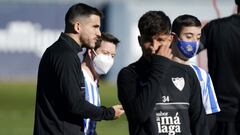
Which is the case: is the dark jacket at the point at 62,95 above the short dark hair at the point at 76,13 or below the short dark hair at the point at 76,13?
below

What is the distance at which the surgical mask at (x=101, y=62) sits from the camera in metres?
8.12

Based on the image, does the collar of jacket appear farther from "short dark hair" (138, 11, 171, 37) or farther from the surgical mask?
"short dark hair" (138, 11, 171, 37)

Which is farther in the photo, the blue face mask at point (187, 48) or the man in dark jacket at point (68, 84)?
the blue face mask at point (187, 48)

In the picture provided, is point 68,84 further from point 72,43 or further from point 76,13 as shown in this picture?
point 76,13

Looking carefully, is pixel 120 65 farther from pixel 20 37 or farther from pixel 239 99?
pixel 239 99

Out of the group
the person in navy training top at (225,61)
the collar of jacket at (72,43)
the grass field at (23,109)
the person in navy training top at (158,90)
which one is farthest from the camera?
the grass field at (23,109)

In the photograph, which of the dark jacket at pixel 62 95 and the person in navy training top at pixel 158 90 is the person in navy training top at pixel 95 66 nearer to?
the dark jacket at pixel 62 95

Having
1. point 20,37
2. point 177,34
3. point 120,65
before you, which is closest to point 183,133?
point 177,34

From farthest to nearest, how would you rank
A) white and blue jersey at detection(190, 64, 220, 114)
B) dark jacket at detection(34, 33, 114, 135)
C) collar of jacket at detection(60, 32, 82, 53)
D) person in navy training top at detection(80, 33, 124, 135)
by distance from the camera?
1. person in navy training top at detection(80, 33, 124, 135)
2. white and blue jersey at detection(190, 64, 220, 114)
3. collar of jacket at detection(60, 32, 82, 53)
4. dark jacket at detection(34, 33, 114, 135)

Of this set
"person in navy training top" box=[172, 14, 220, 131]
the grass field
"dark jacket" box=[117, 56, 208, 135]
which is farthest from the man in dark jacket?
the grass field

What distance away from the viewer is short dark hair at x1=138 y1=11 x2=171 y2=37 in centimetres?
608

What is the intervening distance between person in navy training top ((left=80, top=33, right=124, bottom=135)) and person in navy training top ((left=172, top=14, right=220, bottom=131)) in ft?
2.00

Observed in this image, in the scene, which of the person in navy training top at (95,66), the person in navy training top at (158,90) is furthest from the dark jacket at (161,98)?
the person in navy training top at (95,66)

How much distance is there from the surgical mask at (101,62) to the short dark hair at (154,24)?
193 centimetres
